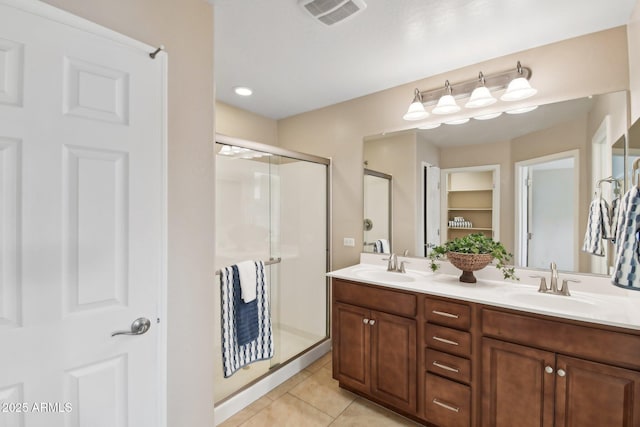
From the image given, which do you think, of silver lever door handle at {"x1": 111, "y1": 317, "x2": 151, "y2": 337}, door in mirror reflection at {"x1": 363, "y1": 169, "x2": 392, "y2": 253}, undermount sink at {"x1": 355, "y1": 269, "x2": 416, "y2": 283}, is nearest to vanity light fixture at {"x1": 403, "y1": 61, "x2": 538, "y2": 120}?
door in mirror reflection at {"x1": 363, "y1": 169, "x2": 392, "y2": 253}

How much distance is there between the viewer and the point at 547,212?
1.89 meters

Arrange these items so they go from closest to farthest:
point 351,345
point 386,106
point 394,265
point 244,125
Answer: point 351,345
point 394,265
point 386,106
point 244,125

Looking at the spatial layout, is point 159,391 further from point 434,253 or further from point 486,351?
point 434,253

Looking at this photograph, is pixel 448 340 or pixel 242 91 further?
pixel 242 91

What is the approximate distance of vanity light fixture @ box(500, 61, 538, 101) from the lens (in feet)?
6.00

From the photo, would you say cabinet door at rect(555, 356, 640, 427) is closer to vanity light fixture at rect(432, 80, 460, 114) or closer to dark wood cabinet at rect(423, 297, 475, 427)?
dark wood cabinet at rect(423, 297, 475, 427)

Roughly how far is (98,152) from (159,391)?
42.6 inches

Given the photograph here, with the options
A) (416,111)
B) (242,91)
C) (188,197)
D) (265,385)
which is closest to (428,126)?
(416,111)

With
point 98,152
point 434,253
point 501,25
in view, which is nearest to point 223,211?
point 98,152

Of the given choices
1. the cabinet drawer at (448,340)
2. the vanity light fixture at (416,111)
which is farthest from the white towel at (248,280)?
the vanity light fixture at (416,111)

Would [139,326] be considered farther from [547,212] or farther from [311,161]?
[547,212]

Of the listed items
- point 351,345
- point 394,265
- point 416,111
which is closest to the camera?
point 351,345

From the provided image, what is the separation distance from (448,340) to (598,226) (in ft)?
3.59

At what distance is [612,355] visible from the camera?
1258 mm
